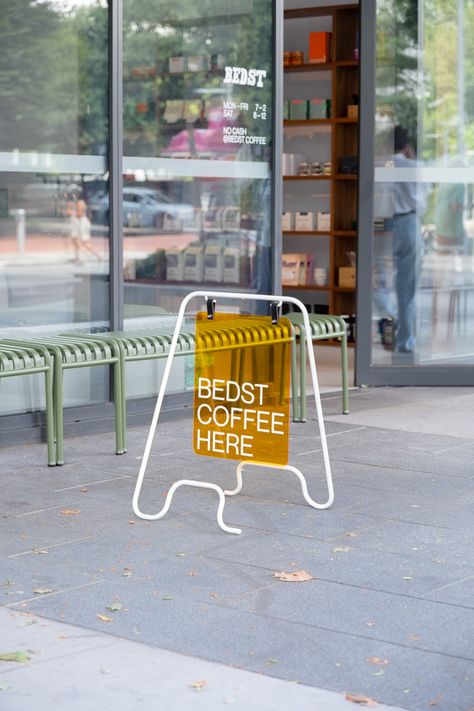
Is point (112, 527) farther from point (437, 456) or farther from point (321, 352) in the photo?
point (321, 352)

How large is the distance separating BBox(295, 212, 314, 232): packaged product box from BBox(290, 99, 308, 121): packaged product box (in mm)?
884

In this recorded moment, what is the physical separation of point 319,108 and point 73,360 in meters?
6.30

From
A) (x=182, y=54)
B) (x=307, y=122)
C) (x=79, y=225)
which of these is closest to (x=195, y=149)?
(x=182, y=54)

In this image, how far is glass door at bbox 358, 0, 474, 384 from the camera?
8875 mm

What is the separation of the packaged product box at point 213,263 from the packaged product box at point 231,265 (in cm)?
4

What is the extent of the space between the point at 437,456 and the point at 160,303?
2.00 m

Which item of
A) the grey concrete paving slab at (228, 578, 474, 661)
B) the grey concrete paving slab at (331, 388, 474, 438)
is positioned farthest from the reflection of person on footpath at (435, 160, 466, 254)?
the grey concrete paving slab at (228, 578, 474, 661)

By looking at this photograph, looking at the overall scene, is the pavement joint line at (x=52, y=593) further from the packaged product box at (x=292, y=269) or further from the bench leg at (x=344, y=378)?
the packaged product box at (x=292, y=269)

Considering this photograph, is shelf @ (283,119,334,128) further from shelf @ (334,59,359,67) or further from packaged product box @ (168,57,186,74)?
packaged product box @ (168,57,186,74)

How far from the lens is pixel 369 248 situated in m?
8.91

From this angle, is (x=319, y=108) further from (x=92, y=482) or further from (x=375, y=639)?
(x=375, y=639)

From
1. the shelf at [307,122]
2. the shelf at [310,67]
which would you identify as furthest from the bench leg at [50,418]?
the shelf at [310,67]

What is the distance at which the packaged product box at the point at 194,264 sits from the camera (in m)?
7.91

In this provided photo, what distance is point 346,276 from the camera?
1199 centimetres
